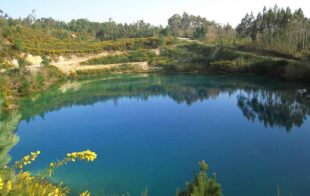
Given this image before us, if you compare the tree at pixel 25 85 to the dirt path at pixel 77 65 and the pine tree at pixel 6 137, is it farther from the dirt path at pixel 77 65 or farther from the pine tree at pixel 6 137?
the pine tree at pixel 6 137

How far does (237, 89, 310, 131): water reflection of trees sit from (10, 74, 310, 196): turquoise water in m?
0.05

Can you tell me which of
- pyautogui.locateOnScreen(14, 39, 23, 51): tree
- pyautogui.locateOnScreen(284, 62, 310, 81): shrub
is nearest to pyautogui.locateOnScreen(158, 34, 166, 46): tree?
pyautogui.locateOnScreen(14, 39, 23, 51): tree

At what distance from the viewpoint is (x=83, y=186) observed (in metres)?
8.45

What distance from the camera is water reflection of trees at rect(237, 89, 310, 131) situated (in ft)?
48.2

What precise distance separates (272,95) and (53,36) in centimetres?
4318

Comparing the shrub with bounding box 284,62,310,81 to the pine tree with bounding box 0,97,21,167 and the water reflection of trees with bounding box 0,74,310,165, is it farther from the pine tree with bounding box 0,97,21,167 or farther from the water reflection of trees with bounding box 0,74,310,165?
the pine tree with bounding box 0,97,21,167

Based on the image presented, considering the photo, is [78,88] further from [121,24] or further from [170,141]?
[121,24]

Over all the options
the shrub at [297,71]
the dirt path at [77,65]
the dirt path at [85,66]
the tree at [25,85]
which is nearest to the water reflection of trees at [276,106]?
the shrub at [297,71]

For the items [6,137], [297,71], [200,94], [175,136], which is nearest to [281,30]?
[297,71]

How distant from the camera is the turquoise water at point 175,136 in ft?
28.5

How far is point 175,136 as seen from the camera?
13.1 metres

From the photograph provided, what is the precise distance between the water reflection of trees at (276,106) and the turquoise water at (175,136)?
0.05 metres

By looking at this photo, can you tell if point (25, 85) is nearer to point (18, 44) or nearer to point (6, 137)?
point (18, 44)

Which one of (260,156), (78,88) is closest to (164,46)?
(78,88)
